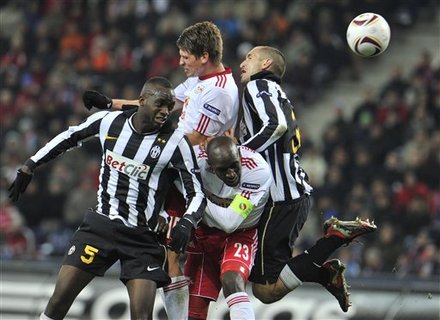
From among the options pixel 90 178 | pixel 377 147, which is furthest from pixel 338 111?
pixel 90 178

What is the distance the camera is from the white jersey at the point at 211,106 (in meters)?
8.93

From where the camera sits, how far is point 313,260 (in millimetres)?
9180

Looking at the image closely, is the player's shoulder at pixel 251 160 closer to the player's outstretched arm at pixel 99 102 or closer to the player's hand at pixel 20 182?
the player's outstretched arm at pixel 99 102

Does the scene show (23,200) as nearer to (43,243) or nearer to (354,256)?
(43,243)

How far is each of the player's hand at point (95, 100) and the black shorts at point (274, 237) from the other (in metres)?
1.57

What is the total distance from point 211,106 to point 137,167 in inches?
39.1

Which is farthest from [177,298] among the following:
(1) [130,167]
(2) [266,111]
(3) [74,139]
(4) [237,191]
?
(2) [266,111]

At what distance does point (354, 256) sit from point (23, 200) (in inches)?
226

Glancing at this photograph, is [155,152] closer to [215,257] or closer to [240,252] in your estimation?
[240,252]

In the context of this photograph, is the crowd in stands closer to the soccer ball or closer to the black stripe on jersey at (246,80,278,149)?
the soccer ball

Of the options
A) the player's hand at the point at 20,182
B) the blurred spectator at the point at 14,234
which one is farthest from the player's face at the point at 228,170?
the blurred spectator at the point at 14,234

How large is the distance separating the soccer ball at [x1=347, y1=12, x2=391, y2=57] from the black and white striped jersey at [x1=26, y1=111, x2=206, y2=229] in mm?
1895

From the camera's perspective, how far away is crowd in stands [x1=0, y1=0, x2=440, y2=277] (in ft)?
52.5

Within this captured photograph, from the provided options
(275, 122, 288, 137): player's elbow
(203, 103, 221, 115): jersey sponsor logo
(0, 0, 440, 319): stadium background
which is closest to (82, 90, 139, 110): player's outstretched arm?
(203, 103, 221, 115): jersey sponsor logo
